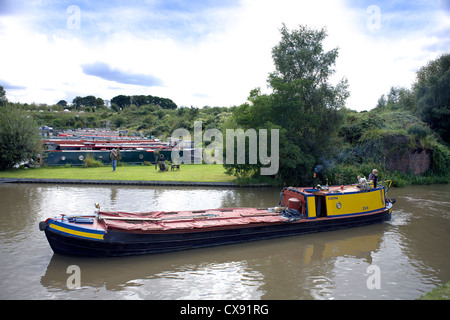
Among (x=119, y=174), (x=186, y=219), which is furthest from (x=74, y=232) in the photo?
(x=119, y=174)

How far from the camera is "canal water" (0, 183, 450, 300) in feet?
23.2

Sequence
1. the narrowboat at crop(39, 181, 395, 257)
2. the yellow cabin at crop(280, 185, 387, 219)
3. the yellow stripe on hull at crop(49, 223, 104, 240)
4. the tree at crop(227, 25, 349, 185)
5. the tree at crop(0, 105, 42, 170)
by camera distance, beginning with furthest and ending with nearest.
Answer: the tree at crop(0, 105, 42, 170)
the tree at crop(227, 25, 349, 185)
the yellow cabin at crop(280, 185, 387, 219)
the narrowboat at crop(39, 181, 395, 257)
the yellow stripe on hull at crop(49, 223, 104, 240)

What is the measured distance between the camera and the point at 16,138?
22750mm

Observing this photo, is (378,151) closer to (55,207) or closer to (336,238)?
(336,238)

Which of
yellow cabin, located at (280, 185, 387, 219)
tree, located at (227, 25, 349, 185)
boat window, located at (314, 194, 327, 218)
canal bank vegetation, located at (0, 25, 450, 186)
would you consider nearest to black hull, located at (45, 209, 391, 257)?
boat window, located at (314, 194, 327, 218)

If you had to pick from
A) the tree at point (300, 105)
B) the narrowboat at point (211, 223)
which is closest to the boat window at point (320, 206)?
the narrowboat at point (211, 223)

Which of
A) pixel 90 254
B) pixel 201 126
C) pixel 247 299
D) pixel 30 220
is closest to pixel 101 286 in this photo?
pixel 90 254

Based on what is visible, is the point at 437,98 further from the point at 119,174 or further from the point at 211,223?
the point at 211,223

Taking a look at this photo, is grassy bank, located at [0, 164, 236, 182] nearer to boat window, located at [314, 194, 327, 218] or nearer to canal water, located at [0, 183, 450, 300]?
canal water, located at [0, 183, 450, 300]

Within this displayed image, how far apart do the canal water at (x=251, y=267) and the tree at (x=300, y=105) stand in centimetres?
764

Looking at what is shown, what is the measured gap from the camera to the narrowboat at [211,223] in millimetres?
8352

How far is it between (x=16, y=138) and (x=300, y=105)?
19.8 metres

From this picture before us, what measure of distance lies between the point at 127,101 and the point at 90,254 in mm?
88178

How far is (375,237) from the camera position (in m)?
11.4
